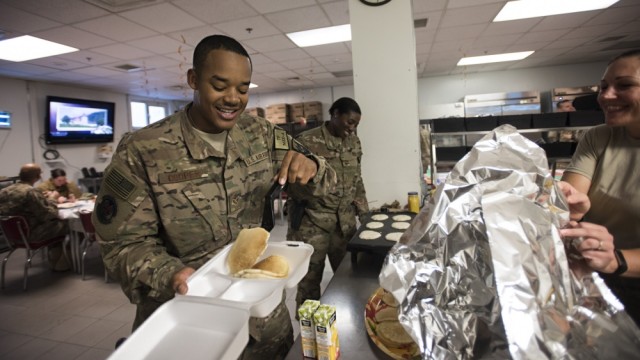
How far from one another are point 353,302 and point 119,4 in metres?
3.41

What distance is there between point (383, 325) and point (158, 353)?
56 cm

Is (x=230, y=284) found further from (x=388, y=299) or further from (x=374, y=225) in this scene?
(x=374, y=225)

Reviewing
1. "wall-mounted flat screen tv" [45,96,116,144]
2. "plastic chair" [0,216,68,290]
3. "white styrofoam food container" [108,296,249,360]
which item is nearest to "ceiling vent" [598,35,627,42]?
"white styrofoam food container" [108,296,249,360]

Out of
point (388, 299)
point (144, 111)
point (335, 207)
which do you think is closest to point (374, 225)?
point (335, 207)

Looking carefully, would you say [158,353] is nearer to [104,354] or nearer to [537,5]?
[104,354]

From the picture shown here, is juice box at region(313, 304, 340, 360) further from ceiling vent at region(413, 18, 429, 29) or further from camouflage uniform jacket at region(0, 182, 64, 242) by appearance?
camouflage uniform jacket at region(0, 182, 64, 242)

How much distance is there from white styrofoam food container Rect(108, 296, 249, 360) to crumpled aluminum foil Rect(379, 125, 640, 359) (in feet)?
1.18

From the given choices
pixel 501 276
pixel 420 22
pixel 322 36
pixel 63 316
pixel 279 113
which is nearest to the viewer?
pixel 501 276

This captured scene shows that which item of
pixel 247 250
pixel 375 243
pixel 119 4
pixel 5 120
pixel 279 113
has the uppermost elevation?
pixel 119 4

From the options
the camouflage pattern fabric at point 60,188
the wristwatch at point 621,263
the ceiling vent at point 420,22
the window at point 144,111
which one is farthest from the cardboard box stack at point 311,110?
the wristwatch at point 621,263

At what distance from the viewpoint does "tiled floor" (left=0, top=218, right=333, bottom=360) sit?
2.29 m

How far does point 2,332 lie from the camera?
2537 millimetres

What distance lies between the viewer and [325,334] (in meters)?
0.72

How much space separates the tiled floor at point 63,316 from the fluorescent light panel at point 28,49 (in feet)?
9.15
